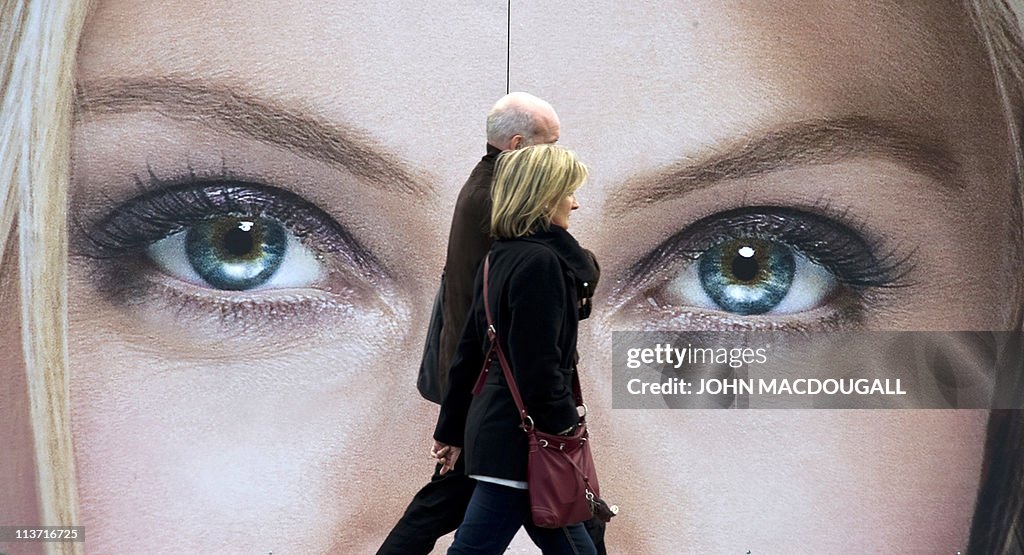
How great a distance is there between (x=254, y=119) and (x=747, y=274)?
5.05 feet

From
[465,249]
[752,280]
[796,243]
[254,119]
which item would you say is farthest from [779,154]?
[254,119]

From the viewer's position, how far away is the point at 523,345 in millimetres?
3424

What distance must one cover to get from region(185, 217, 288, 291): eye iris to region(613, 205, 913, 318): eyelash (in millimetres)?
1037

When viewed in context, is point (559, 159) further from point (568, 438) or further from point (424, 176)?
point (424, 176)

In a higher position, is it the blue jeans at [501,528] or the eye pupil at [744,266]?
the eye pupil at [744,266]

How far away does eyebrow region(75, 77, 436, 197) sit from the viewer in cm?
479

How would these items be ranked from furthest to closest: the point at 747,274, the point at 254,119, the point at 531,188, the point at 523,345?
1. the point at 747,274
2. the point at 254,119
3. the point at 531,188
4. the point at 523,345

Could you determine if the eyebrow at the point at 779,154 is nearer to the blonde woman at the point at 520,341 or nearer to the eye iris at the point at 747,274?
the eye iris at the point at 747,274

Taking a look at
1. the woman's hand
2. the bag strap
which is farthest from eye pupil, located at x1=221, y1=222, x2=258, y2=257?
the bag strap

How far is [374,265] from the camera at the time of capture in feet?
15.9

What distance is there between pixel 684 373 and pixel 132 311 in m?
1.66

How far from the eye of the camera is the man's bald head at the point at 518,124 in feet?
12.8

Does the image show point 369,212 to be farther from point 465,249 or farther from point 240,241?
point 465,249

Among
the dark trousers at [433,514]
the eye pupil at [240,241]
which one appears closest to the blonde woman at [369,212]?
the eye pupil at [240,241]
